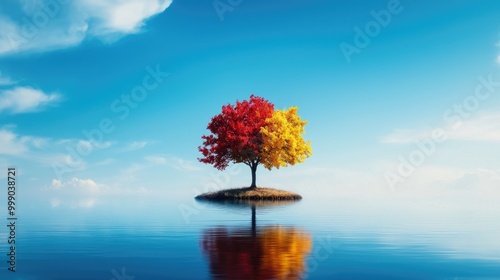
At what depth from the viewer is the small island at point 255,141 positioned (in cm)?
5866

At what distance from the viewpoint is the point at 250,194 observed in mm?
58719

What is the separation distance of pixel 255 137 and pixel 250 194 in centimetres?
751

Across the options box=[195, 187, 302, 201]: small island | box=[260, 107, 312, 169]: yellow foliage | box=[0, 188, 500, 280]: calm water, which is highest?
box=[260, 107, 312, 169]: yellow foliage

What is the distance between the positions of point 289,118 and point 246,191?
11.2 m

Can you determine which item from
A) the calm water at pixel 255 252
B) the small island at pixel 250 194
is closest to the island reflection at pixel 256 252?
the calm water at pixel 255 252

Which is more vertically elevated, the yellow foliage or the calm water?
the yellow foliage

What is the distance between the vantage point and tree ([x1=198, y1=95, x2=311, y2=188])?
58719 mm

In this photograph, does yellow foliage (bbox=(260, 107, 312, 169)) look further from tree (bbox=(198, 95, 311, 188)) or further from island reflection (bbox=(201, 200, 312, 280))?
island reflection (bbox=(201, 200, 312, 280))

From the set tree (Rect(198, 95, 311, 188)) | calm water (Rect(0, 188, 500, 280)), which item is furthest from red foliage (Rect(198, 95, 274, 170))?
calm water (Rect(0, 188, 500, 280))

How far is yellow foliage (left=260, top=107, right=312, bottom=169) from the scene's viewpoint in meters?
58.4

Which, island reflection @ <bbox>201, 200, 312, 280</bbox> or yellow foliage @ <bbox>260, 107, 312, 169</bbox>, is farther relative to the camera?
yellow foliage @ <bbox>260, 107, 312, 169</bbox>

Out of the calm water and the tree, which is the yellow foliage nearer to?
the tree

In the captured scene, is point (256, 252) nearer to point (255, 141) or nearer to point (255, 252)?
point (255, 252)

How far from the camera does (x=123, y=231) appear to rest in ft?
81.9
